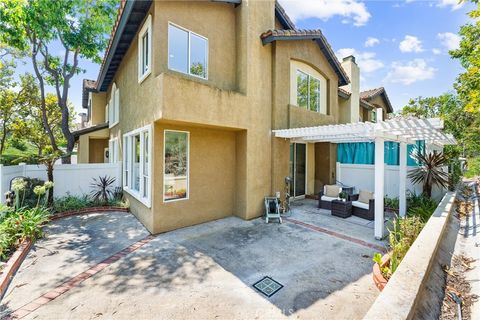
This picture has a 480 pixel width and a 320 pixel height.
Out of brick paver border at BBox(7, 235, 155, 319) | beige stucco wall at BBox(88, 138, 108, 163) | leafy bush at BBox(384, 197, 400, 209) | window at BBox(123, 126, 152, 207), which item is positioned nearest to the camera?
brick paver border at BBox(7, 235, 155, 319)

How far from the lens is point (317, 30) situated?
1232 cm

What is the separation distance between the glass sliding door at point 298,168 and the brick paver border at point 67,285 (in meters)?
9.11

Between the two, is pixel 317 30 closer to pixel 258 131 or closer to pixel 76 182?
pixel 258 131

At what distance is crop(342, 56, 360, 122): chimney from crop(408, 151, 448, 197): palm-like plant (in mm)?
6729

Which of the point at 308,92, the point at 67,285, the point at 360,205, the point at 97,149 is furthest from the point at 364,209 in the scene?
the point at 97,149

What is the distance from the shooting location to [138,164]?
11242 millimetres

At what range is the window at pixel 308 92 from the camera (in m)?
12.9

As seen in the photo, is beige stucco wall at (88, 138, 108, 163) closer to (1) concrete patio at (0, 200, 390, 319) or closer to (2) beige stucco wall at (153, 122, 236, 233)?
(1) concrete patio at (0, 200, 390, 319)

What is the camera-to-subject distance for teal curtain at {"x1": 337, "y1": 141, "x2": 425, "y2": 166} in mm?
12519

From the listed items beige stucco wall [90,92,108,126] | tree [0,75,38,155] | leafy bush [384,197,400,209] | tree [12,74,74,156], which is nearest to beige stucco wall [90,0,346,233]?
leafy bush [384,197,400,209]

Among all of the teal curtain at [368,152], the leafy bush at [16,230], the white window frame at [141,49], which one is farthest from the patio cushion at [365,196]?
the leafy bush at [16,230]

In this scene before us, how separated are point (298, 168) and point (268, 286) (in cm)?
957

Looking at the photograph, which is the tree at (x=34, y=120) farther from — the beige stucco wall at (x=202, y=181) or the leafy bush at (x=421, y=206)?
the leafy bush at (x=421, y=206)

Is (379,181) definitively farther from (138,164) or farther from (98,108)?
(98,108)
